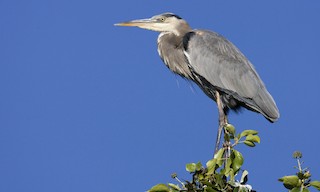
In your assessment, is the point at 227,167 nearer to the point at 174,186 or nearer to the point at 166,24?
the point at 174,186

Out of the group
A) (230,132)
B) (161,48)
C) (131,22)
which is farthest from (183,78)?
(230,132)

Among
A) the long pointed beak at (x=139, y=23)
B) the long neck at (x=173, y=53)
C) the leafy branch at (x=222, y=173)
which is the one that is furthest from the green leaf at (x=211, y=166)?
the long pointed beak at (x=139, y=23)

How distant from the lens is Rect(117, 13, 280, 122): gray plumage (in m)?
7.33

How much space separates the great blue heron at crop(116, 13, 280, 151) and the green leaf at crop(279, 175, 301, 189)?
11.4ft

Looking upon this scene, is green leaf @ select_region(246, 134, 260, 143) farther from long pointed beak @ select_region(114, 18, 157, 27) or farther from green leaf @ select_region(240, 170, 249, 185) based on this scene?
long pointed beak @ select_region(114, 18, 157, 27)

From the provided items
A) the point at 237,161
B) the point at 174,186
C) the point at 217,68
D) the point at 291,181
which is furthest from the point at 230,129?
the point at 217,68

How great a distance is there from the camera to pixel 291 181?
3.60 metres

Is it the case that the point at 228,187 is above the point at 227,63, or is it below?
below

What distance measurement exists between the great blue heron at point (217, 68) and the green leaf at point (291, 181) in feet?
11.4

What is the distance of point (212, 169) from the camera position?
4.13 meters

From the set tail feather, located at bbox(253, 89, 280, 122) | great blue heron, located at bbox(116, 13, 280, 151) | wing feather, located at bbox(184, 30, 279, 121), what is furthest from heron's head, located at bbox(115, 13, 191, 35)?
tail feather, located at bbox(253, 89, 280, 122)

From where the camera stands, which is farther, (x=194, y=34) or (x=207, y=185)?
(x=194, y=34)

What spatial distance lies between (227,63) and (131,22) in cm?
128

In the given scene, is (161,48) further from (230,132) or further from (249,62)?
(230,132)
